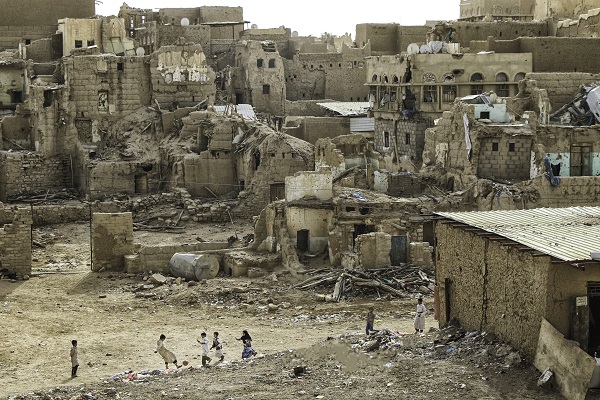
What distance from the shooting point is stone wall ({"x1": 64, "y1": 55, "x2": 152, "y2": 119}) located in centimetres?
4172

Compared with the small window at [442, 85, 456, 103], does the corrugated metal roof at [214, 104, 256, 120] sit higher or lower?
lower

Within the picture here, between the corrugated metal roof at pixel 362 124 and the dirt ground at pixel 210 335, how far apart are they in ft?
35.8

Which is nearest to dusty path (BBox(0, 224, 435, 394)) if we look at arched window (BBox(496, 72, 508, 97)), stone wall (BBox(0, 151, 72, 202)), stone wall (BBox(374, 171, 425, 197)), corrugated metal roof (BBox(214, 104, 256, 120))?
stone wall (BBox(374, 171, 425, 197))

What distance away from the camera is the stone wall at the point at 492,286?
16250 mm

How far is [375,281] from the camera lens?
25.8 m

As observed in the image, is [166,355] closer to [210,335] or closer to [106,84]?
[210,335]

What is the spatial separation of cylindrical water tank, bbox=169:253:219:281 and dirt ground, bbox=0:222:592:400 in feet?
2.87

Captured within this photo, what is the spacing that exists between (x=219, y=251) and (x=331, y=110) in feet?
59.3

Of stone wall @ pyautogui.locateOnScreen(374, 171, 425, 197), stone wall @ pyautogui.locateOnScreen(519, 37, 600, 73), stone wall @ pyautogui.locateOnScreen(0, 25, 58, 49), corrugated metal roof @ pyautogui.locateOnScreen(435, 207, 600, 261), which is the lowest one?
stone wall @ pyautogui.locateOnScreen(374, 171, 425, 197)

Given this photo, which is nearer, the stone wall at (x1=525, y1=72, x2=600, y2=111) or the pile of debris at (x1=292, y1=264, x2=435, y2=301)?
the pile of debris at (x1=292, y1=264, x2=435, y2=301)

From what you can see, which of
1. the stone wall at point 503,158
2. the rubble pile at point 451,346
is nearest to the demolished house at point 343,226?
the stone wall at point 503,158

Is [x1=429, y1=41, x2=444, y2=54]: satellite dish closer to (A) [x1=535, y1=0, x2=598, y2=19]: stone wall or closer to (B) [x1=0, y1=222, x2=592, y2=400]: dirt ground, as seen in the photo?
(A) [x1=535, y1=0, x2=598, y2=19]: stone wall

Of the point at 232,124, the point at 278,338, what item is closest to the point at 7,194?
the point at 232,124

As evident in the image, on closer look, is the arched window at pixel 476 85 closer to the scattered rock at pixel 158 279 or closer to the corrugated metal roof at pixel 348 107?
the corrugated metal roof at pixel 348 107
